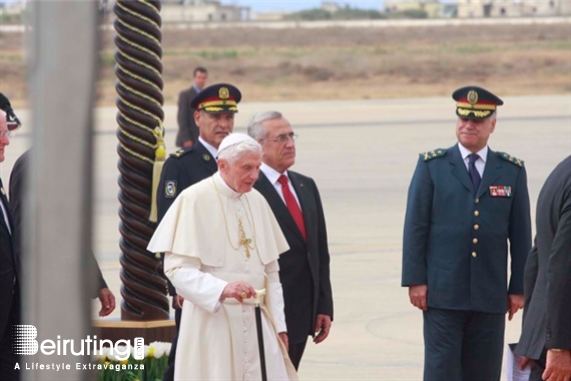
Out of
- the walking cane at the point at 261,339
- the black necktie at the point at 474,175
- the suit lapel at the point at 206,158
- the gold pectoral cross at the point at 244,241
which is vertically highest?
the suit lapel at the point at 206,158

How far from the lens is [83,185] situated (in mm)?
1614

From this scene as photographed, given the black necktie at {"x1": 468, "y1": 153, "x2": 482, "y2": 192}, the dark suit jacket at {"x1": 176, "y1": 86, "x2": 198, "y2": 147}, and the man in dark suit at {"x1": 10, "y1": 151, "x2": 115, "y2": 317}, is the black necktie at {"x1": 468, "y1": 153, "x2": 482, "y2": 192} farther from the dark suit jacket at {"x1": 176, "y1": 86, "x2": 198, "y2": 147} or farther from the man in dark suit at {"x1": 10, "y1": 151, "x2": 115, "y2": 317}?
the dark suit jacket at {"x1": 176, "y1": 86, "x2": 198, "y2": 147}

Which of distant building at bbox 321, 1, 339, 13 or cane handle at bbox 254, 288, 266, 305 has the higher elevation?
distant building at bbox 321, 1, 339, 13

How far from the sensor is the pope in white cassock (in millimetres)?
4969

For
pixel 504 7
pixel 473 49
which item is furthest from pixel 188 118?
pixel 504 7

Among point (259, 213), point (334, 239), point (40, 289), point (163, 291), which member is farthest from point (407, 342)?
point (40, 289)

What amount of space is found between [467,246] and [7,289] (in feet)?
7.87

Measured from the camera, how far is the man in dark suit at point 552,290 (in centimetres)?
451

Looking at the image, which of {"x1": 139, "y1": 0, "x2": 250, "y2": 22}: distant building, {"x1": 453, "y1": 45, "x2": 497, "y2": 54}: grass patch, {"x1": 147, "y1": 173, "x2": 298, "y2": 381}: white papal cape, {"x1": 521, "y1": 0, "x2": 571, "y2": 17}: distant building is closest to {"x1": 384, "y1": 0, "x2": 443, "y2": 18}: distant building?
{"x1": 521, "y1": 0, "x2": 571, "y2": 17}: distant building

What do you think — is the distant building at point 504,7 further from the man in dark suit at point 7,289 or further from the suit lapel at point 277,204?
the man in dark suit at point 7,289

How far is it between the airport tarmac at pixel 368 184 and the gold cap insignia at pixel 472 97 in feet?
6.76

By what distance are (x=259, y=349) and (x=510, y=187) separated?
1.83 metres

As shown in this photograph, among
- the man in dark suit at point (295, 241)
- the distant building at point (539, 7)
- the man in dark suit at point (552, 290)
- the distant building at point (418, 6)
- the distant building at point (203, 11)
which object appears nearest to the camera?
the man in dark suit at point (552, 290)

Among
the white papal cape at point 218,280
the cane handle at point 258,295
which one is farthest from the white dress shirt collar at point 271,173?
the cane handle at point 258,295
